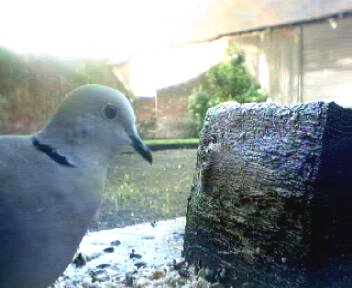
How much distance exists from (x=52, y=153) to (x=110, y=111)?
0.10 metres

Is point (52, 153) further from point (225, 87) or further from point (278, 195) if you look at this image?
point (225, 87)

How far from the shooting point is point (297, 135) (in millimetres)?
1036

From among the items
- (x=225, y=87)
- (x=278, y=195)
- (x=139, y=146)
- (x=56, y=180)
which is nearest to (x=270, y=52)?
(x=225, y=87)

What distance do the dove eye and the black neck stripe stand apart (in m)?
0.09

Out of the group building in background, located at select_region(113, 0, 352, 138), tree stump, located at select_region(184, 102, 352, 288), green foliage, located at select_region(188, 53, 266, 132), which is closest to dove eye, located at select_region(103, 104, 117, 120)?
tree stump, located at select_region(184, 102, 352, 288)

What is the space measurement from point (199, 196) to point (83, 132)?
1.70 feet

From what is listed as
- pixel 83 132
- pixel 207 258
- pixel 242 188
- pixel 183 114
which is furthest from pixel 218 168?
pixel 183 114

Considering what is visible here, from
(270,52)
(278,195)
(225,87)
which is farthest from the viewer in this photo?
(225,87)

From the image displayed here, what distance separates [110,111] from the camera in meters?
0.90

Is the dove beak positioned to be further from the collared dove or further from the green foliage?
the green foliage

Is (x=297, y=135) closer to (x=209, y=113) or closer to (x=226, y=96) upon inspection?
(x=209, y=113)

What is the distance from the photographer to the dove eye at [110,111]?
90 cm

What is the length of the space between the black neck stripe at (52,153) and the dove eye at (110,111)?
0.09 meters

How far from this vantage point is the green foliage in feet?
20.8
